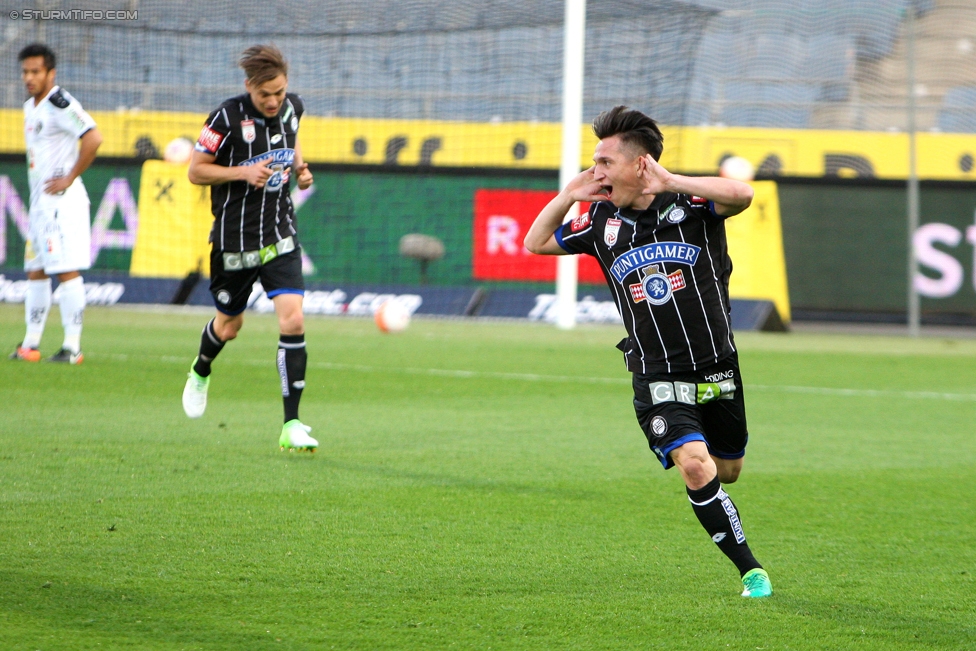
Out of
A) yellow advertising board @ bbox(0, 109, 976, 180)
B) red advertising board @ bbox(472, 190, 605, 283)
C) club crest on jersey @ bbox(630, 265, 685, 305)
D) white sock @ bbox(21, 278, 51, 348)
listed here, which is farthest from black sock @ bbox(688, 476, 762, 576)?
yellow advertising board @ bbox(0, 109, 976, 180)

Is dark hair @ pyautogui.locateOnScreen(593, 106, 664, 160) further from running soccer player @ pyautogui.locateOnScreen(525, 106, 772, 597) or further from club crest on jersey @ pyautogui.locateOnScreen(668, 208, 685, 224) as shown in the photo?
club crest on jersey @ pyautogui.locateOnScreen(668, 208, 685, 224)

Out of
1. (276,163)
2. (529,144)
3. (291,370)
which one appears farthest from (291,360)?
(529,144)

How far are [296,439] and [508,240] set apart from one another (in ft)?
32.1

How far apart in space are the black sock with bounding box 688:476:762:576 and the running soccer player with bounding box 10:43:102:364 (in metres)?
7.06

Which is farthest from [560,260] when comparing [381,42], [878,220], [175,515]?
[175,515]

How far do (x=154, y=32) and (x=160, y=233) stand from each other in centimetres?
371

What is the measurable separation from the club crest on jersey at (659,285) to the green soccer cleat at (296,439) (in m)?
2.73

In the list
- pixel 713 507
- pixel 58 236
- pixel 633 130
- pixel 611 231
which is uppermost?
pixel 633 130

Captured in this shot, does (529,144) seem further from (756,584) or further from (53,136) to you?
(756,584)

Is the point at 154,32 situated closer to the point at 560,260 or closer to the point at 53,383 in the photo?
the point at 560,260

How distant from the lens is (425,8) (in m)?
18.2

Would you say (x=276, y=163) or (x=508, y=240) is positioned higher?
(x=276, y=163)

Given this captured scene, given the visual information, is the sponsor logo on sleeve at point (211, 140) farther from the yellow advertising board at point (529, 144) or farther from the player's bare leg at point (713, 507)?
the yellow advertising board at point (529, 144)

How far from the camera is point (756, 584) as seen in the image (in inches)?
163
